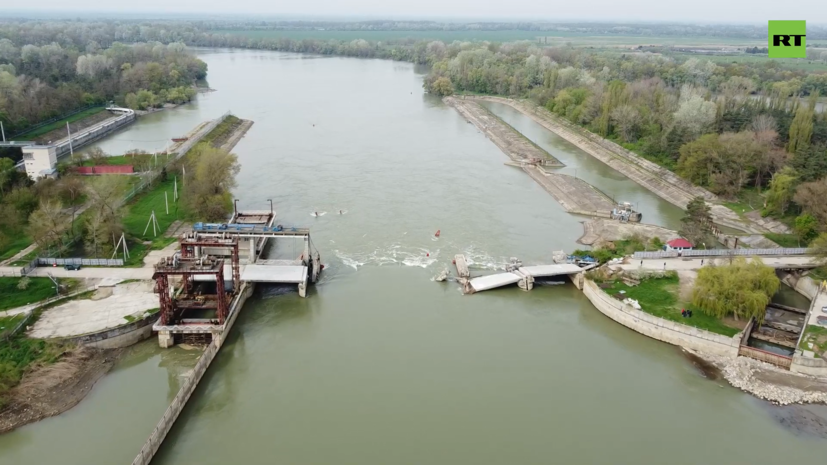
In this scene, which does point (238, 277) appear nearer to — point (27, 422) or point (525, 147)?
point (27, 422)

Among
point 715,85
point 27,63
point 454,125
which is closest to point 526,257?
point 454,125

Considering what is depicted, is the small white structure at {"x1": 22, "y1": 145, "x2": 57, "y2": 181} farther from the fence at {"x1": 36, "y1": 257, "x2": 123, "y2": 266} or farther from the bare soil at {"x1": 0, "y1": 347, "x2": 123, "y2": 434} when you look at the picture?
the bare soil at {"x1": 0, "y1": 347, "x2": 123, "y2": 434}

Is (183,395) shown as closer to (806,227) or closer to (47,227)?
(47,227)

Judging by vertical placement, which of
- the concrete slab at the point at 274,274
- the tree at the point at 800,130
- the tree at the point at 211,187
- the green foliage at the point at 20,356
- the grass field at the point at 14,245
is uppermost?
the tree at the point at 800,130

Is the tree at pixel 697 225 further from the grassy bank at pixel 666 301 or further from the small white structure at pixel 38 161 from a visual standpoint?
the small white structure at pixel 38 161

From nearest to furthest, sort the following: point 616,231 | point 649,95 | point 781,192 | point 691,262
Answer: point 691,262 < point 616,231 < point 781,192 < point 649,95

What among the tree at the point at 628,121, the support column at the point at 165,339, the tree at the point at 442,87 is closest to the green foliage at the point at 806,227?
the tree at the point at 628,121

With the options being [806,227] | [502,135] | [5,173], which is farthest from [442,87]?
[806,227]
